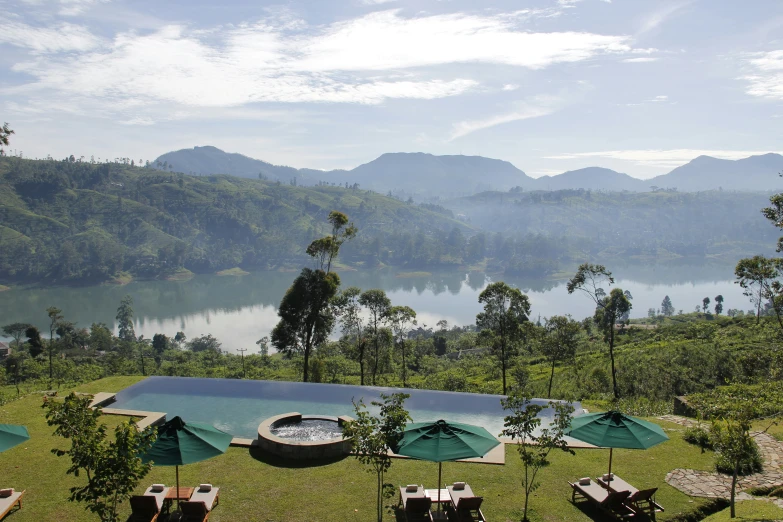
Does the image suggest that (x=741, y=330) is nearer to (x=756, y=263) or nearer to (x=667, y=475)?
(x=756, y=263)

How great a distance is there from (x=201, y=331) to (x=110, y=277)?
46.5 meters

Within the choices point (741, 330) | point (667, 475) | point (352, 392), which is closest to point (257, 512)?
point (667, 475)

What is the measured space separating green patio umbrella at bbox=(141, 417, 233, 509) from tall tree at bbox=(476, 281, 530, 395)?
10453mm

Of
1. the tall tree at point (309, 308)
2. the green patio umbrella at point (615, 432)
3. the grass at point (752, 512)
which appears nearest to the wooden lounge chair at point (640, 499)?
the green patio umbrella at point (615, 432)

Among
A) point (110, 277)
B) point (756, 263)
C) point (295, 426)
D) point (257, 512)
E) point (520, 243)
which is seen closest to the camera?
point (257, 512)

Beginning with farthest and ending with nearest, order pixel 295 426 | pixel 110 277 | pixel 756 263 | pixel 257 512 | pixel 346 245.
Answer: pixel 346 245
pixel 110 277
pixel 756 263
pixel 295 426
pixel 257 512

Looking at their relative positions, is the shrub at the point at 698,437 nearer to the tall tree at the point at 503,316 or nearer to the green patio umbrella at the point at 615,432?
the green patio umbrella at the point at 615,432

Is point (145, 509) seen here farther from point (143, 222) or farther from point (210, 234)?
point (210, 234)

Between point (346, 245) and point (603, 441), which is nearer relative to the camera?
point (603, 441)

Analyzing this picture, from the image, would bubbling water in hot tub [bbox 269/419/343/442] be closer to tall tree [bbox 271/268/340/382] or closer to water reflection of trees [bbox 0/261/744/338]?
tall tree [bbox 271/268/340/382]

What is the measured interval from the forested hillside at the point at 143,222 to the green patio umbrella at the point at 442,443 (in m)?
104

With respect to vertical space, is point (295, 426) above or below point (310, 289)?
below

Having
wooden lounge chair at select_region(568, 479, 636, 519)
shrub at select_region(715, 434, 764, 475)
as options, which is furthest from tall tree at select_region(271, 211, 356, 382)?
shrub at select_region(715, 434, 764, 475)

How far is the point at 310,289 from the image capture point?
18.8 meters
